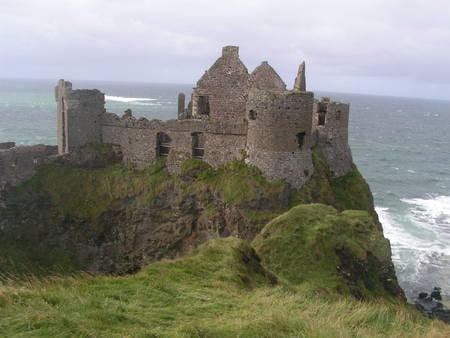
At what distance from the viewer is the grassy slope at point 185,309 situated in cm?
916

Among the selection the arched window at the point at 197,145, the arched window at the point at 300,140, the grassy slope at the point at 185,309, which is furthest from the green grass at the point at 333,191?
the grassy slope at the point at 185,309

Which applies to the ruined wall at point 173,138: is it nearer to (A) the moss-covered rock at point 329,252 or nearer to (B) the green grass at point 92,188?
(B) the green grass at point 92,188

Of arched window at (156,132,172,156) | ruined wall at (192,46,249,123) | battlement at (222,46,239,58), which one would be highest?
battlement at (222,46,239,58)

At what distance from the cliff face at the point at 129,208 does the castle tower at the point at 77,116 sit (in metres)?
0.83

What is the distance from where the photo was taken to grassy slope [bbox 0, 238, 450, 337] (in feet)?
30.1

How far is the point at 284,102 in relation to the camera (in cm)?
2895

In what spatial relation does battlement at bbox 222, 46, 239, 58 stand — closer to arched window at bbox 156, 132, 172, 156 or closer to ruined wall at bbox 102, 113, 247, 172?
ruined wall at bbox 102, 113, 247, 172

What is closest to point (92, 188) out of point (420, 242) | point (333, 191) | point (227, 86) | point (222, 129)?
point (222, 129)

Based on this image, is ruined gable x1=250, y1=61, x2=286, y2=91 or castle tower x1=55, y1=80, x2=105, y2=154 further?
castle tower x1=55, y1=80, x2=105, y2=154

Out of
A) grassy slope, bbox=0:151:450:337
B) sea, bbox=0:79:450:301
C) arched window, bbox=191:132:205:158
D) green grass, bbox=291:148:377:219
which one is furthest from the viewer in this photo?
sea, bbox=0:79:450:301

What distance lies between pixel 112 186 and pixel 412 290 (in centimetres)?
2302

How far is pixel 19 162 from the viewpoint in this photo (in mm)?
33062

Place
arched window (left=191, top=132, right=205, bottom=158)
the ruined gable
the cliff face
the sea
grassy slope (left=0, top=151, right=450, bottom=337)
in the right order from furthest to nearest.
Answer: the sea → the ruined gable → arched window (left=191, top=132, right=205, bottom=158) → the cliff face → grassy slope (left=0, top=151, right=450, bottom=337)

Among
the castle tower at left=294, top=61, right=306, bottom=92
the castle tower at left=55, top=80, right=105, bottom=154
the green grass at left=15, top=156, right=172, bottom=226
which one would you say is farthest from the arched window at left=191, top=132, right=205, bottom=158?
the castle tower at left=294, top=61, right=306, bottom=92
